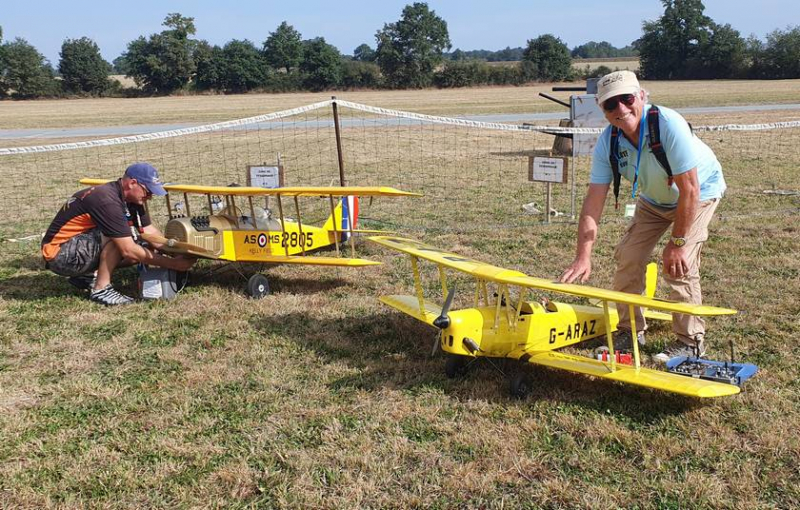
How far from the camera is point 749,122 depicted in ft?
80.8

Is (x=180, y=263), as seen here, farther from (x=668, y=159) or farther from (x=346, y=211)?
(x=668, y=159)

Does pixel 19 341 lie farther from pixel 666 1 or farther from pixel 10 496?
pixel 666 1

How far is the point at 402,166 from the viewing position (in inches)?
656

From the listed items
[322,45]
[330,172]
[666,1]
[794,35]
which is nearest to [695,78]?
[794,35]

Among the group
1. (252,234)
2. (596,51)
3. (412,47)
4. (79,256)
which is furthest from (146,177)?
(596,51)

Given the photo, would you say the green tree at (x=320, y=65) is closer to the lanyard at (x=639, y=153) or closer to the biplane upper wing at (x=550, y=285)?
the biplane upper wing at (x=550, y=285)

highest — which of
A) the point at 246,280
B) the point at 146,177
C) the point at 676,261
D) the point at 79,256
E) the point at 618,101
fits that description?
the point at 618,101

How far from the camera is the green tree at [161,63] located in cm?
7362

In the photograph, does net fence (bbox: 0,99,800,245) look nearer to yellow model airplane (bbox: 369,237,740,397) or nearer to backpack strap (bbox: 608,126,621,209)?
yellow model airplane (bbox: 369,237,740,397)

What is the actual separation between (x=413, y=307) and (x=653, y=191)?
6.91 feet

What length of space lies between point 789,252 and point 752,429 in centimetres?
472

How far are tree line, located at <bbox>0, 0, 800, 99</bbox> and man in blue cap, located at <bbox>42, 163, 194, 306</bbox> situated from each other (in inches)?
2601

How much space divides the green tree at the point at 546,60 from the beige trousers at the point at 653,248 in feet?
230

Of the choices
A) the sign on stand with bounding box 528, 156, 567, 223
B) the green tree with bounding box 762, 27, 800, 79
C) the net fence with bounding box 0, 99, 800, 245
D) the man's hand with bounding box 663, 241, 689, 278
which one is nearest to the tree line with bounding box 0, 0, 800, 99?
the green tree with bounding box 762, 27, 800, 79
